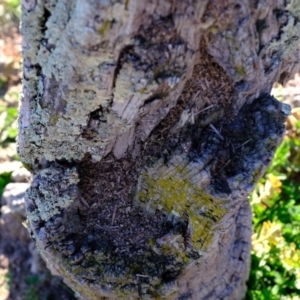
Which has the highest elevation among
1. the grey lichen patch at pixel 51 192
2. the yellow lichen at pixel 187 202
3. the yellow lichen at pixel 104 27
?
the yellow lichen at pixel 104 27

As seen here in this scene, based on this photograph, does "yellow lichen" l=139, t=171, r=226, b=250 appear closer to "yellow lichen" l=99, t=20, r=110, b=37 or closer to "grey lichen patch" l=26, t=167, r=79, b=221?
"grey lichen patch" l=26, t=167, r=79, b=221

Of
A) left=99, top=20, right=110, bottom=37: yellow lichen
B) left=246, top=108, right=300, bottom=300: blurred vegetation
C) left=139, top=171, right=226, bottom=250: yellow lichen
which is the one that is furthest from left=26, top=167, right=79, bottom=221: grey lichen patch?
left=246, top=108, right=300, bottom=300: blurred vegetation

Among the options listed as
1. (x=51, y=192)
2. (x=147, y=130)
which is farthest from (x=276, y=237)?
(x=51, y=192)

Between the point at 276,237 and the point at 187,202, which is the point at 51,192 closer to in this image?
the point at 187,202

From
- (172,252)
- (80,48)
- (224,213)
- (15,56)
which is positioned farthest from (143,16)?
(15,56)

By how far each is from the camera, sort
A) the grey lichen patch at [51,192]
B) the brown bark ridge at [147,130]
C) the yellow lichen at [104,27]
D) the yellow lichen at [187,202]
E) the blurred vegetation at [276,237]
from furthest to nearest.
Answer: the blurred vegetation at [276,237] < the grey lichen patch at [51,192] < the yellow lichen at [187,202] < the brown bark ridge at [147,130] < the yellow lichen at [104,27]

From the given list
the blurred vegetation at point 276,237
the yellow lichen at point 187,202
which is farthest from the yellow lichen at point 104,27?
the blurred vegetation at point 276,237

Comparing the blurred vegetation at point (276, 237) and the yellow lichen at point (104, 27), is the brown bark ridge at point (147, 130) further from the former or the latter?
the blurred vegetation at point (276, 237)

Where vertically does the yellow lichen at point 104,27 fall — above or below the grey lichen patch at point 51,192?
above
